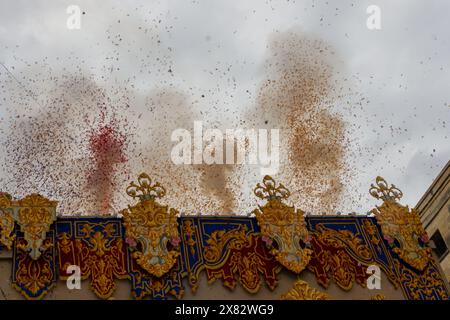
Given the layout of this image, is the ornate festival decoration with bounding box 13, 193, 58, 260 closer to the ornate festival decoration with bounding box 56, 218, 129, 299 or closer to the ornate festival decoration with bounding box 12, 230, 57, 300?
the ornate festival decoration with bounding box 12, 230, 57, 300

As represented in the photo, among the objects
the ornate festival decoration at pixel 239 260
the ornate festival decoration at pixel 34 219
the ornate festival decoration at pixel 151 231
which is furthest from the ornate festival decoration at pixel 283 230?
the ornate festival decoration at pixel 34 219

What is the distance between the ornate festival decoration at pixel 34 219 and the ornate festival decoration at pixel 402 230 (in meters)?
7.77

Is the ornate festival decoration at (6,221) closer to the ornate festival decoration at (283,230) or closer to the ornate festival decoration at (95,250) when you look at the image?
the ornate festival decoration at (95,250)

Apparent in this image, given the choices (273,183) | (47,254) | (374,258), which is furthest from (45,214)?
(374,258)

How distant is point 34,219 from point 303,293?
5934 millimetres

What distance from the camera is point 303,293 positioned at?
1295 centimetres

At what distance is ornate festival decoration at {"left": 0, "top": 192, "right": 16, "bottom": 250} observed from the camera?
12.2 meters

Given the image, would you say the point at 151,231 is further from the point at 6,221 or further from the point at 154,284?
the point at 6,221

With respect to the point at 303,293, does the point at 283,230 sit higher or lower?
higher

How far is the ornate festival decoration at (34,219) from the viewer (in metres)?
12.3

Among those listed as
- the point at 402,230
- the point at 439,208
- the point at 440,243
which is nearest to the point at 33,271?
the point at 402,230

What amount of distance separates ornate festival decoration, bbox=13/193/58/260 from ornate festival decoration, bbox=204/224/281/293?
3.44 meters
